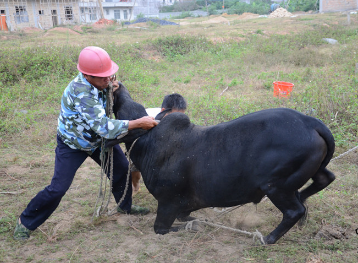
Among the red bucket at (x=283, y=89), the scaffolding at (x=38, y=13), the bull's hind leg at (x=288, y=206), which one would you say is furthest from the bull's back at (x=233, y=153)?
the scaffolding at (x=38, y=13)

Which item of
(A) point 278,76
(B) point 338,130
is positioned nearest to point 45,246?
(B) point 338,130

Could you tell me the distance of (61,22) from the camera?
2998 cm

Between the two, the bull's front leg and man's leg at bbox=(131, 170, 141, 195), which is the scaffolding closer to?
man's leg at bbox=(131, 170, 141, 195)

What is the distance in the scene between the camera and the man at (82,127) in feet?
10.1

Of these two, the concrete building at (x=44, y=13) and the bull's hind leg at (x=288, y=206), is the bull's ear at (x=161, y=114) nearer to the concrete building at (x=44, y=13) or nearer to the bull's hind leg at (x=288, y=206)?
the bull's hind leg at (x=288, y=206)

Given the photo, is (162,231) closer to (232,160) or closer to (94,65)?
(232,160)

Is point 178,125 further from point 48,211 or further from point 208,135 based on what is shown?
point 48,211

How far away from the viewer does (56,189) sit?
3371mm

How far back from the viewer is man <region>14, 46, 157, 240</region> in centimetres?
309

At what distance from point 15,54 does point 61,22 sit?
21.8 m

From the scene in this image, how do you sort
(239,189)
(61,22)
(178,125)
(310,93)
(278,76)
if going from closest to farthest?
(239,189) < (178,125) < (310,93) < (278,76) < (61,22)

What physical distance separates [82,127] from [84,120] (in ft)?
0.26

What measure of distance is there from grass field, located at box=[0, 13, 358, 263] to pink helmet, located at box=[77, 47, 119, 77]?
5.70 ft

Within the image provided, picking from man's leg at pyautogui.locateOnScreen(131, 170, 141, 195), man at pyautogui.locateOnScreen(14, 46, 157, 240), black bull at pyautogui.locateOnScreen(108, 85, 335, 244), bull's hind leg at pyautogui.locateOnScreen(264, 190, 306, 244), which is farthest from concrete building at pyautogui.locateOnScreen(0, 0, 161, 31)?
bull's hind leg at pyautogui.locateOnScreen(264, 190, 306, 244)
